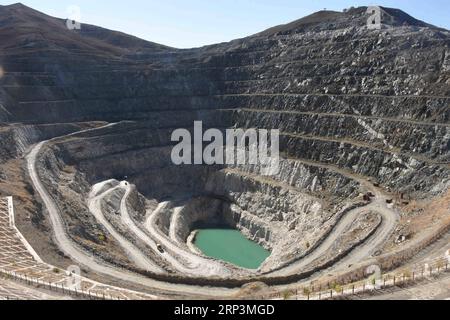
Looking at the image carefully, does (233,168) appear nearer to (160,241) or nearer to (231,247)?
(231,247)

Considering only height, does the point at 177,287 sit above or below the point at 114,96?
below

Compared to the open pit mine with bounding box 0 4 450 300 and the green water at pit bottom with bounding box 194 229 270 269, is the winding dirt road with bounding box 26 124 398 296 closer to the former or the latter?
the open pit mine with bounding box 0 4 450 300

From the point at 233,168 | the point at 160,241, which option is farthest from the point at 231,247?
the point at 233,168

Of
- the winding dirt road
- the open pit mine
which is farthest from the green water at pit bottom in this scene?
the winding dirt road

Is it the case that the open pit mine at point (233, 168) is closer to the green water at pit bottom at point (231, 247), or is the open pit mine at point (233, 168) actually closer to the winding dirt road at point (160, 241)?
the winding dirt road at point (160, 241)
